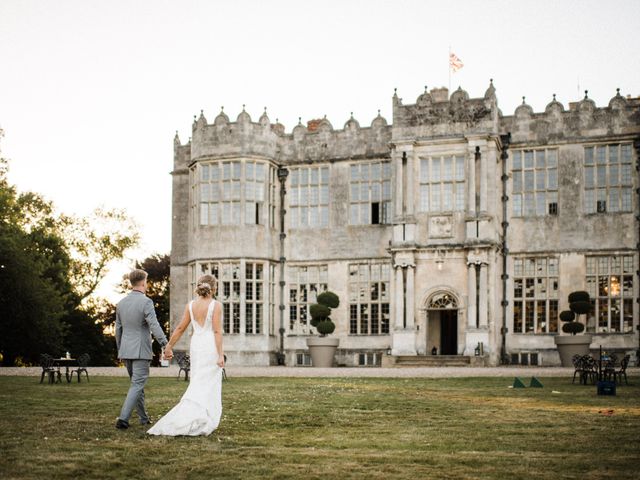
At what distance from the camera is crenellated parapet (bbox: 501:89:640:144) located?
32312 mm

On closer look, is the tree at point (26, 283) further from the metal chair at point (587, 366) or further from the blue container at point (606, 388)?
the blue container at point (606, 388)

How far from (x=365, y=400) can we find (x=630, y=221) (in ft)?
67.2

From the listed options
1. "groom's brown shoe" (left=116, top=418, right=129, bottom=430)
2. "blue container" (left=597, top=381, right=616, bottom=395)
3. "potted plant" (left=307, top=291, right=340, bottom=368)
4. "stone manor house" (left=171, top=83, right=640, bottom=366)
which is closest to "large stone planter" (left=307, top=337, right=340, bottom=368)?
"potted plant" (left=307, top=291, right=340, bottom=368)

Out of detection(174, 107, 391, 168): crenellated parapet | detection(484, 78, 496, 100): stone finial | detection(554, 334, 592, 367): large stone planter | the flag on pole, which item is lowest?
detection(554, 334, 592, 367): large stone planter

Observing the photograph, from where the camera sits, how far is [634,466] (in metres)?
7.62

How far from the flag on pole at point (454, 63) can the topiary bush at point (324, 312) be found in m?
9.91

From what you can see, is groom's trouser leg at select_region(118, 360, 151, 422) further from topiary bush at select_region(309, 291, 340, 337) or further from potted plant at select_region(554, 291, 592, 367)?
potted plant at select_region(554, 291, 592, 367)

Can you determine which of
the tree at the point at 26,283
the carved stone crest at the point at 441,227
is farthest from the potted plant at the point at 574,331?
the tree at the point at 26,283

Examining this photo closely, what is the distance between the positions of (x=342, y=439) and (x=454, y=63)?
1061 inches

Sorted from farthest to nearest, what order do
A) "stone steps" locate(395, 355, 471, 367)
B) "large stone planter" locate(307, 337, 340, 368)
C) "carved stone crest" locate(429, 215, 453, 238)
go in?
"large stone planter" locate(307, 337, 340, 368)
"carved stone crest" locate(429, 215, 453, 238)
"stone steps" locate(395, 355, 471, 367)

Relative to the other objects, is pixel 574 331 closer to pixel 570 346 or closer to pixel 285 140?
pixel 570 346

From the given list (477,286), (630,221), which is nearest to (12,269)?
(477,286)

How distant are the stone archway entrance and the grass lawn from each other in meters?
16.6

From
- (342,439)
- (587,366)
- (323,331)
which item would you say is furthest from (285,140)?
(342,439)
